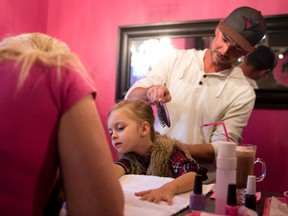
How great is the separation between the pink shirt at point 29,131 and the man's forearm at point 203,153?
3.56ft

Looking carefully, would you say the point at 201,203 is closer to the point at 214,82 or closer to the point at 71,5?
the point at 214,82

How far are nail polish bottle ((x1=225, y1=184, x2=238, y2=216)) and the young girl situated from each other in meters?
0.47

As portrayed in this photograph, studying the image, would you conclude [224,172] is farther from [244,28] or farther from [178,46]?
[178,46]

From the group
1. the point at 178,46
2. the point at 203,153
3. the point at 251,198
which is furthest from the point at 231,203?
the point at 178,46

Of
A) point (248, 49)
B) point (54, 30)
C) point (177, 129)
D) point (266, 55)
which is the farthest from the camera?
point (54, 30)

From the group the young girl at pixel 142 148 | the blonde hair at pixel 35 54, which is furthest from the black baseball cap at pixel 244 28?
the blonde hair at pixel 35 54

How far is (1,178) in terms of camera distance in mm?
598

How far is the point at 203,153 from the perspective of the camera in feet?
5.36

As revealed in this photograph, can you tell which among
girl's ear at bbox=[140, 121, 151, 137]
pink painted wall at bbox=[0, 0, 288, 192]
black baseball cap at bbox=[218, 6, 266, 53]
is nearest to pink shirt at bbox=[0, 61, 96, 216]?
girl's ear at bbox=[140, 121, 151, 137]

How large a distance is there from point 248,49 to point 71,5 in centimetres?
168

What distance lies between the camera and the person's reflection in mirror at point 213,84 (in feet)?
5.99

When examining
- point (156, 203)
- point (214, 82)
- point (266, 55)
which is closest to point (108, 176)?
point (156, 203)

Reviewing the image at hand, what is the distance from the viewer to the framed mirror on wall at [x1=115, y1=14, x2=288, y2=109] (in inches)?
86.2

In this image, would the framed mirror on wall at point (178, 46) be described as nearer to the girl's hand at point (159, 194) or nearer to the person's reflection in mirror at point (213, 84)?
the person's reflection in mirror at point (213, 84)
